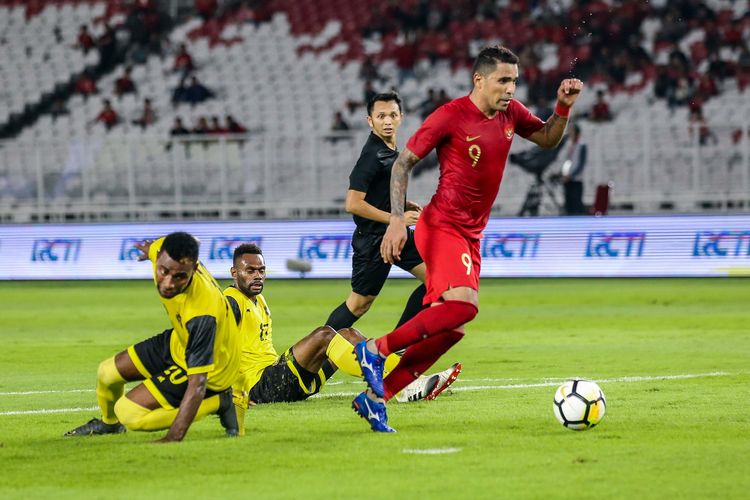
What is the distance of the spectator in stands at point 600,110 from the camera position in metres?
27.3

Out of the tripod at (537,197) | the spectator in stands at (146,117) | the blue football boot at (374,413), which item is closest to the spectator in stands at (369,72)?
the spectator in stands at (146,117)

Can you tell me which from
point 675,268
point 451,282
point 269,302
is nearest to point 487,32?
point 675,268

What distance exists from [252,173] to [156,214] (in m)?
2.13

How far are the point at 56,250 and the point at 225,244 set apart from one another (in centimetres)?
333

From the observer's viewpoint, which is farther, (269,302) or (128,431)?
(269,302)

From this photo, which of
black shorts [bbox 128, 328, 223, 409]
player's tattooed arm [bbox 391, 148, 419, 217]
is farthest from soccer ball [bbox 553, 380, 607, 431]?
black shorts [bbox 128, 328, 223, 409]

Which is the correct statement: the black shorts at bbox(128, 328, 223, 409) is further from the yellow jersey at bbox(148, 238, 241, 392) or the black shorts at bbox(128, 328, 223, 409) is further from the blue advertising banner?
the blue advertising banner

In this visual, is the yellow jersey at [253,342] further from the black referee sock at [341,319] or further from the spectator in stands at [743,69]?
the spectator in stands at [743,69]

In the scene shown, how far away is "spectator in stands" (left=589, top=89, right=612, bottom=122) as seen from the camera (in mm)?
27266

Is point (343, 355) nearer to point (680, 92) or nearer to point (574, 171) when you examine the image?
point (574, 171)

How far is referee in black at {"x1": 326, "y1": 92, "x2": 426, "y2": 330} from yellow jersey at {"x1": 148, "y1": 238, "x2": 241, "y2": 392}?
252 centimetres

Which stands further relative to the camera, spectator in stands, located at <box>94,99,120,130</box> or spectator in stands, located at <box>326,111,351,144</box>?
spectator in stands, located at <box>94,99,120,130</box>

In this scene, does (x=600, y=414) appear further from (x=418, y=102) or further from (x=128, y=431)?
(x=418, y=102)

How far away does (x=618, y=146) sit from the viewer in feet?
80.5
